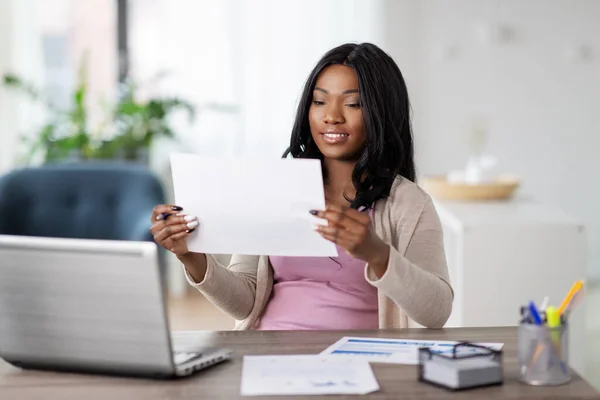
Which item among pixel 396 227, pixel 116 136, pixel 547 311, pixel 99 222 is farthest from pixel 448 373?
pixel 116 136

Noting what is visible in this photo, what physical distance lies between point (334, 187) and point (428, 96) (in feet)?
11.5

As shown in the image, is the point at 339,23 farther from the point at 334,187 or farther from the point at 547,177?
the point at 334,187

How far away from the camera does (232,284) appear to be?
1854 millimetres

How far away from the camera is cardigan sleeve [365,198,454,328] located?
1.57 metres

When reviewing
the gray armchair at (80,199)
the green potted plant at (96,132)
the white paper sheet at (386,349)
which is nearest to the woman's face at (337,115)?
the white paper sheet at (386,349)

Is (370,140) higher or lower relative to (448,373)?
higher

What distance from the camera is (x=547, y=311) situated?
1336 millimetres

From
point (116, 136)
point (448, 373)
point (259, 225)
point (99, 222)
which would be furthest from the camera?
point (116, 136)

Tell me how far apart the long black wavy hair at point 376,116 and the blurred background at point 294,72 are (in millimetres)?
3037

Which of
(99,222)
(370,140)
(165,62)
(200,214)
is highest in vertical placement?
(165,62)

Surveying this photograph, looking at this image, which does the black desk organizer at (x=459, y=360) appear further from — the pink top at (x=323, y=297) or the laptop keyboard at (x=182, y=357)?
the pink top at (x=323, y=297)

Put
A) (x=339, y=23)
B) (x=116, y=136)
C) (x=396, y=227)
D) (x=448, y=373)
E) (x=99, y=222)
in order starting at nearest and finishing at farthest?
A: 1. (x=448, y=373)
2. (x=396, y=227)
3. (x=99, y=222)
4. (x=116, y=136)
5. (x=339, y=23)

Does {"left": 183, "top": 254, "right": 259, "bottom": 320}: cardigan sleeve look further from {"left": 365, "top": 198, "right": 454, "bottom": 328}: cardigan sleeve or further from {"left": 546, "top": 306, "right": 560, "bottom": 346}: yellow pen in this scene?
{"left": 546, "top": 306, "right": 560, "bottom": 346}: yellow pen

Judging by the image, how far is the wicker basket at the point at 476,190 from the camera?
12.2ft
